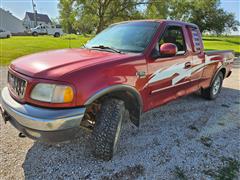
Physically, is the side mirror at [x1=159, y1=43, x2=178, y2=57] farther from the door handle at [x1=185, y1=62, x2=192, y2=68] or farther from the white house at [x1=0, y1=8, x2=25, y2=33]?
the white house at [x1=0, y1=8, x2=25, y2=33]

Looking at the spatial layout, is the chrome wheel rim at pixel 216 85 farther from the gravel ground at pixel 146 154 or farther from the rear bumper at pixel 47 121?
the rear bumper at pixel 47 121

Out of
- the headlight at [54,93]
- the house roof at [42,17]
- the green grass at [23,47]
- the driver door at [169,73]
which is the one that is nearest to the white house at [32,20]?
the house roof at [42,17]

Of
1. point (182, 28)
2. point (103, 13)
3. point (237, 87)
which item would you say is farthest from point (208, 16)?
point (182, 28)

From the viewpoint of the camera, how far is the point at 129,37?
3.35m

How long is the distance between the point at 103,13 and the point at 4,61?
13.4 metres

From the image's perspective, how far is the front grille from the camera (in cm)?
234

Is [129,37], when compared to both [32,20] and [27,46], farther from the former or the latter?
[32,20]

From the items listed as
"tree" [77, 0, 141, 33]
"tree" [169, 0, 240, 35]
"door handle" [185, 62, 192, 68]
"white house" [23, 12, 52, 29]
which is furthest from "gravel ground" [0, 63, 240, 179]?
"white house" [23, 12, 52, 29]

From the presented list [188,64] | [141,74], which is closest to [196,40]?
[188,64]

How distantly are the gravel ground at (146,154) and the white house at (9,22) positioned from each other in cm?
4991

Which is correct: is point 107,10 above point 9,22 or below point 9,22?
below

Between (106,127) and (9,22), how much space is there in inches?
2159

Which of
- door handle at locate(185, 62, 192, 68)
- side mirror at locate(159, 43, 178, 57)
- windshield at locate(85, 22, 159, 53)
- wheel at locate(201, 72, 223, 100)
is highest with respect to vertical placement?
windshield at locate(85, 22, 159, 53)

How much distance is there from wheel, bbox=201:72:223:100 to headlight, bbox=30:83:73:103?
4.09 m
